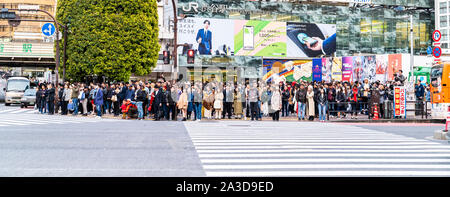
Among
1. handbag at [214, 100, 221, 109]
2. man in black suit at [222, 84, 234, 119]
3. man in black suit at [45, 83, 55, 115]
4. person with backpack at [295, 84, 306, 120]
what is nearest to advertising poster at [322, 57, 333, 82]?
person with backpack at [295, 84, 306, 120]

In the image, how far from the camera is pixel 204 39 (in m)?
50.1

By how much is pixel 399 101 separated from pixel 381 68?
16473mm

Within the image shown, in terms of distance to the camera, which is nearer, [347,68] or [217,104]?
[217,104]

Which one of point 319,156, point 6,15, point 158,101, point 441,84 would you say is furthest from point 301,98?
point 6,15

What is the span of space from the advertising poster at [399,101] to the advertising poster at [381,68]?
600 inches

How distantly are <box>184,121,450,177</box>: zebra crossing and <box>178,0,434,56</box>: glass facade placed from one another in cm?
4414

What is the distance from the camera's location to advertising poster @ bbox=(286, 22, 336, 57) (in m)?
53.2

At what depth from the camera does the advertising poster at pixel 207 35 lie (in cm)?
4931

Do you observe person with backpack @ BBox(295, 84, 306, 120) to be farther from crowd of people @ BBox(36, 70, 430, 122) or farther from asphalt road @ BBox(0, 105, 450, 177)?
asphalt road @ BBox(0, 105, 450, 177)

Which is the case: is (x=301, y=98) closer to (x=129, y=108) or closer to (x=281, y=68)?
(x=129, y=108)
